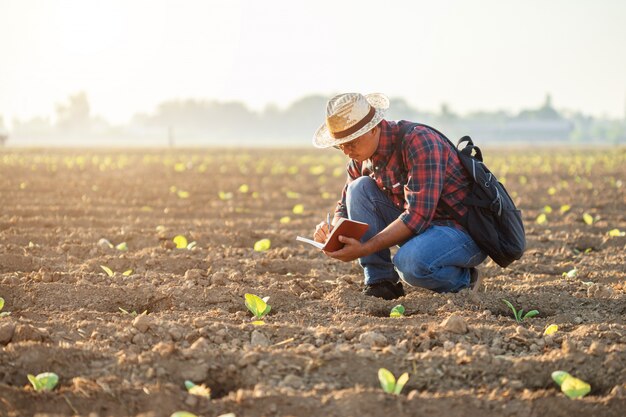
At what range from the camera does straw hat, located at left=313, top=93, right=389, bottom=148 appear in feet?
12.6

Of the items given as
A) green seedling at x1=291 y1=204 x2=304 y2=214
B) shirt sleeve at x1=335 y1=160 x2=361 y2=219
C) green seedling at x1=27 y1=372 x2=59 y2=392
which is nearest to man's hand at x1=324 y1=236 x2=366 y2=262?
shirt sleeve at x1=335 y1=160 x2=361 y2=219

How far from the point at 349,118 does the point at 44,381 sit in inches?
77.8

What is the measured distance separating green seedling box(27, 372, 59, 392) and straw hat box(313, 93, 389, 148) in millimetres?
1819

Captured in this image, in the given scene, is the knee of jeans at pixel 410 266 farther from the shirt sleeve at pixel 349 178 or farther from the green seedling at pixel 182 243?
the green seedling at pixel 182 243

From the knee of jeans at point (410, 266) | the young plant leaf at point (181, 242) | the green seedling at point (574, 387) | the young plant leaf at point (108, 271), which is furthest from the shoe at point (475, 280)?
the young plant leaf at point (181, 242)

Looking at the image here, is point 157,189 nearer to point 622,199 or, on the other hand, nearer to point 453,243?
point 622,199

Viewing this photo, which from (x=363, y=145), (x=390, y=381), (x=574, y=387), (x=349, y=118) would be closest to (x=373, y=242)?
(x=363, y=145)

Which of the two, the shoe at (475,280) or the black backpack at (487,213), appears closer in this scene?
the black backpack at (487,213)

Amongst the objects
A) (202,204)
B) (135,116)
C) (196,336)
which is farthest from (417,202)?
(135,116)

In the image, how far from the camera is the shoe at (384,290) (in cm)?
445

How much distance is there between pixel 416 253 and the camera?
420 centimetres

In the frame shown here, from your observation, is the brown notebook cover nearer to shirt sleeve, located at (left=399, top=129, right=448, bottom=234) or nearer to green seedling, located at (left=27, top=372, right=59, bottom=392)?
shirt sleeve, located at (left=399, top=129, right=448, bottom=234)

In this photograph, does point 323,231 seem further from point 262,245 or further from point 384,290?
point 262,245

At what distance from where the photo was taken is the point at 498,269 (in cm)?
550
